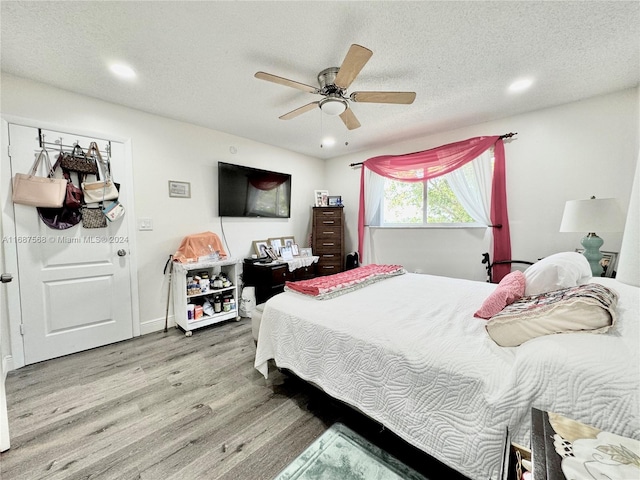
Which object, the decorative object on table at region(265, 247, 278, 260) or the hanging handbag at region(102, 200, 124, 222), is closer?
the hanging handbag at region(102, 200, 124, 222)

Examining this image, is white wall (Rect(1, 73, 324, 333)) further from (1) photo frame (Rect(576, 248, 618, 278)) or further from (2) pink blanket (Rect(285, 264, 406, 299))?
(1) photo frame (Rect(576, 248, 618, 278))

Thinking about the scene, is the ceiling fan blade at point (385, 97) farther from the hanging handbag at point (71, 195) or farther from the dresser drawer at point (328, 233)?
the hanging handbag at point (71, 195)

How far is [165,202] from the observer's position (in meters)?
2.96

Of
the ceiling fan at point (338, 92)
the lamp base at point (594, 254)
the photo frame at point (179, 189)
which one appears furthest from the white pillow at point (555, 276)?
the photo frame at point (179, 189)

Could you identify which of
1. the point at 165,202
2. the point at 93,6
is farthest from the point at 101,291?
the point at 93,6

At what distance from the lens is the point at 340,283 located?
82.4 inches

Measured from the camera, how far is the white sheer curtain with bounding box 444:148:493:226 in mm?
3082

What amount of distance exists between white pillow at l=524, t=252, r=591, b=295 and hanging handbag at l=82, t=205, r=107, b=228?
11.7 ft

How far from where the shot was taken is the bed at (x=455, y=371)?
2.74ft

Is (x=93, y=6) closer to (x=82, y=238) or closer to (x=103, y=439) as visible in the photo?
(x=82, y=238)

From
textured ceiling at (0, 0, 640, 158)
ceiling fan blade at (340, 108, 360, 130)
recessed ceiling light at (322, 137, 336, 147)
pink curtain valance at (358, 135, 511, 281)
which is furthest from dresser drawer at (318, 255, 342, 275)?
textured ceiling at (0, 0, 640, 158)

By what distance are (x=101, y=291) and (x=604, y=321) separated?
3.70 m

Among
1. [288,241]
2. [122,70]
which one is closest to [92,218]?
[122,70]

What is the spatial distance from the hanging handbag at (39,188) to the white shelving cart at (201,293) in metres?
1.16
